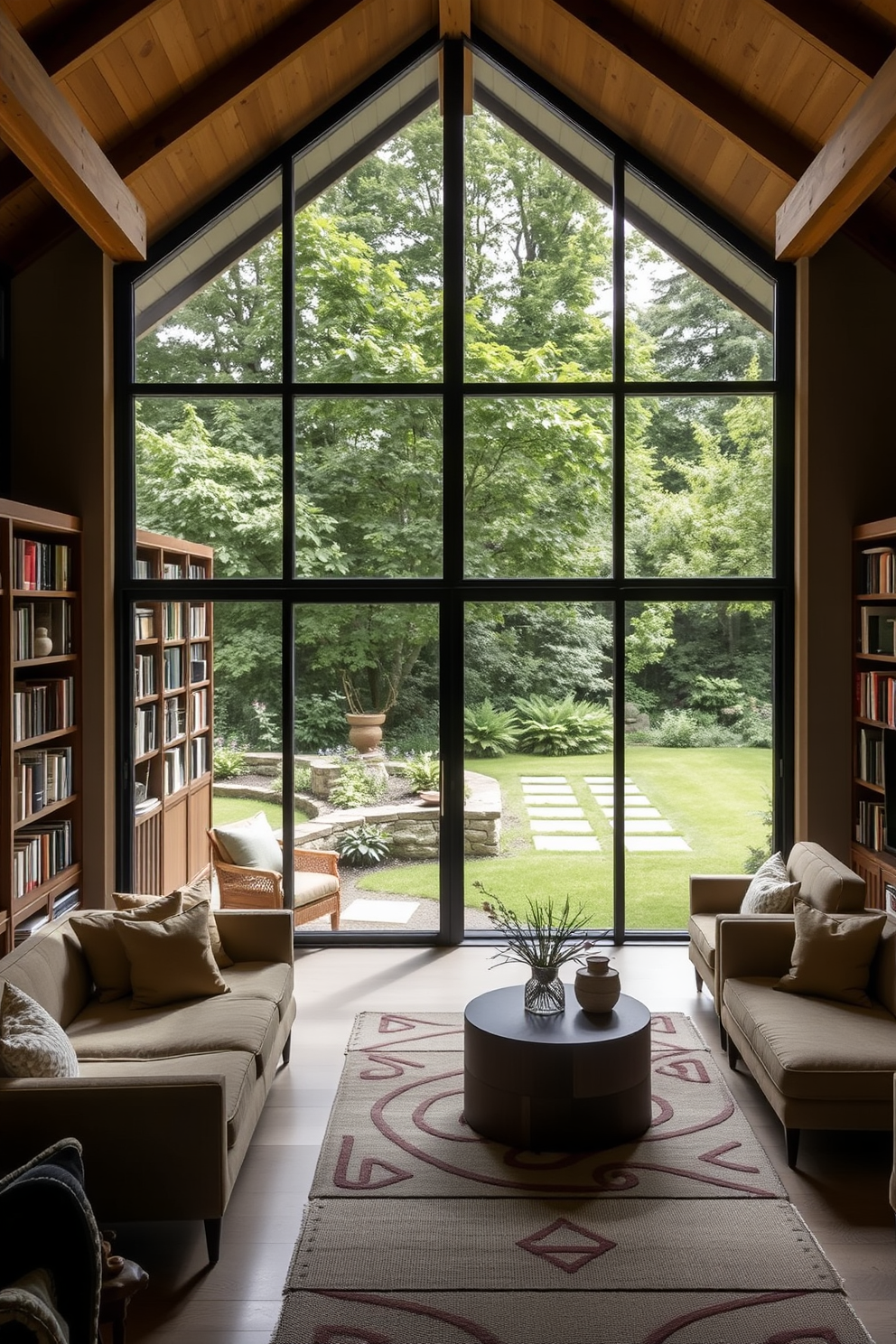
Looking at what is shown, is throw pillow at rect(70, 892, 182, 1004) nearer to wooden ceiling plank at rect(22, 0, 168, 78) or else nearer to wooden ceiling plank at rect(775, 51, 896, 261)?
wooden ceiling plank at rect(22, 0, 168, 78)

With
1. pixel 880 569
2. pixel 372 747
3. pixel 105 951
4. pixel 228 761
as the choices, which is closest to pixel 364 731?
pixel 372 747

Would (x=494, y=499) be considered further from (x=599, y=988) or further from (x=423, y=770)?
(x=599, y=988)

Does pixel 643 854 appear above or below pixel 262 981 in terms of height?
above

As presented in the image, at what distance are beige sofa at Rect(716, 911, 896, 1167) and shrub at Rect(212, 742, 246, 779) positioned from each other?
3.11 m

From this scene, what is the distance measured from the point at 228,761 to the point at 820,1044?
3.94 meters

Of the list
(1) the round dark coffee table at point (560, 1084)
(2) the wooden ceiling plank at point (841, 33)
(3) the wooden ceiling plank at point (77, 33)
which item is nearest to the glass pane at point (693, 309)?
(2) the wooden ceiling plank at point (841, 33)

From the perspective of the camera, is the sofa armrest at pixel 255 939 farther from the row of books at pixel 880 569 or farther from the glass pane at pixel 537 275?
the row of books at pixel 880 569

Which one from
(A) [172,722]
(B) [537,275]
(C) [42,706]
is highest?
(B) [537,275]

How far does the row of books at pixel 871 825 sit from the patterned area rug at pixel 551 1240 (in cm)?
213

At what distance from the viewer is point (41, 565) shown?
5703 millimetres

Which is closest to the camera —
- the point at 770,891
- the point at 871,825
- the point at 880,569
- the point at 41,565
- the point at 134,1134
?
the point at 134,1134

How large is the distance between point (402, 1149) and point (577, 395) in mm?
4404

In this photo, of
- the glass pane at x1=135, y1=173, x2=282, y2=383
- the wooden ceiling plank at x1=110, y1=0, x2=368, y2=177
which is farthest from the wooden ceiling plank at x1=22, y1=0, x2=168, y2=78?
the glass pane at x1=135, y1=173, x2=282, y2=383

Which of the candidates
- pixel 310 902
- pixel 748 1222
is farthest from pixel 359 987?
pixel 748 1222
